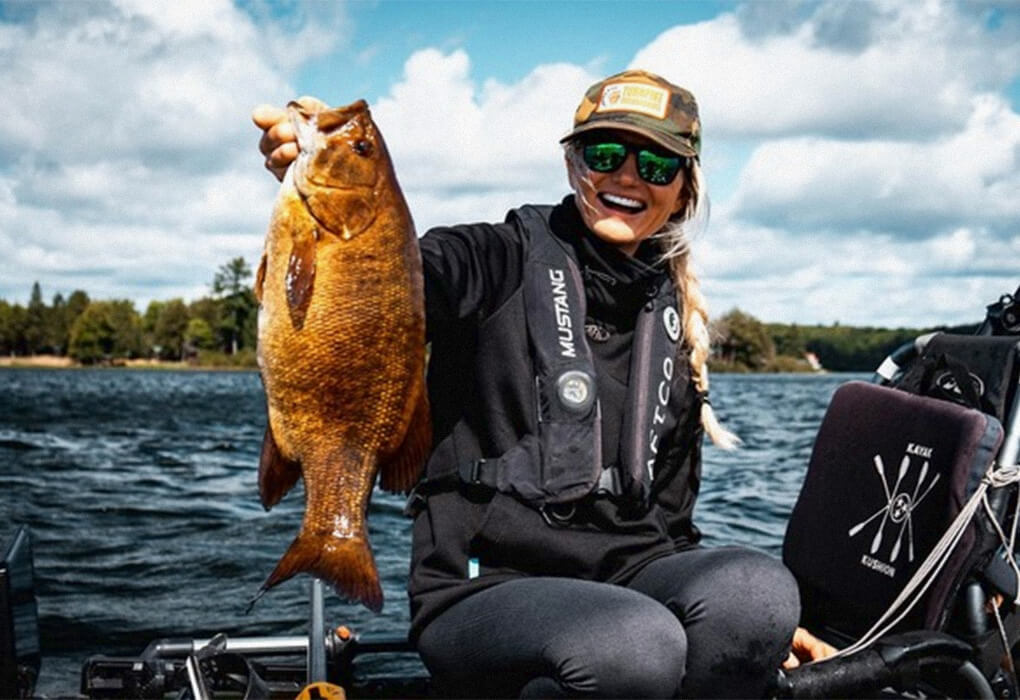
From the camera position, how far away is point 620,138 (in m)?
3.44

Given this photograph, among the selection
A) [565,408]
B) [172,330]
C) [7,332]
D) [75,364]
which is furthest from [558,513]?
[75,364]

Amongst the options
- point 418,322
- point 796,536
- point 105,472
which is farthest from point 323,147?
point 105,472

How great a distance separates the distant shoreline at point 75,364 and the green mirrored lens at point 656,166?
121267 millimetres

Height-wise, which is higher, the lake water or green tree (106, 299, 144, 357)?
green tree (106, 299, 144, 357)

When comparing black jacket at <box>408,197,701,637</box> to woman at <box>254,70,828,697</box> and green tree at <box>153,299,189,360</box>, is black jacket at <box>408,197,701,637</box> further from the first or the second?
green tree at <box>153,299,189,360</box>

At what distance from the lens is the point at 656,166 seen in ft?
11.3

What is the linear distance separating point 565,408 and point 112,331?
12413 cm

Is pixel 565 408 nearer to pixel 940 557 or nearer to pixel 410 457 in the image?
pixel 410 457

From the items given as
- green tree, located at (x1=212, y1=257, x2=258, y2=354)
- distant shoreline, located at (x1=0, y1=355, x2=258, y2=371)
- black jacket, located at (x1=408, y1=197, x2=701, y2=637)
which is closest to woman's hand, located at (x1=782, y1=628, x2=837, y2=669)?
black jacket, located at (x1=408, y1=197, x2=701, y2=637)

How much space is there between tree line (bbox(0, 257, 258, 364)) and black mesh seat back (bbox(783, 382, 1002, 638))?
110 m

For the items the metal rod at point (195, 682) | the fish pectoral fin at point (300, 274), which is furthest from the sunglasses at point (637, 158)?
the metal rod at point (195, 682)

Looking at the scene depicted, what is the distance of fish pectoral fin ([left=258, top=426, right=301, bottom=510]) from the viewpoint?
2654 mm

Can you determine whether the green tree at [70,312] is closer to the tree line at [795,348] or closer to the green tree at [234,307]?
the green tree at [234,307]

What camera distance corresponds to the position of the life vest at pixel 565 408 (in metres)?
3.23
